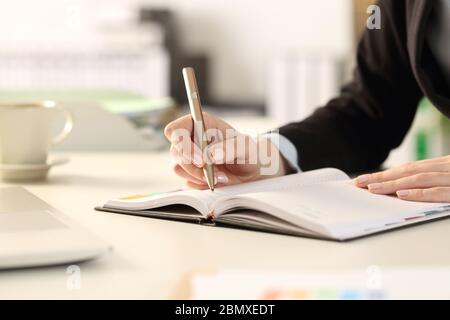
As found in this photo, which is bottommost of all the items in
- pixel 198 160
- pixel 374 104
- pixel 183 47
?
pixel 198 160

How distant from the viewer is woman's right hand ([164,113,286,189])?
1046mm

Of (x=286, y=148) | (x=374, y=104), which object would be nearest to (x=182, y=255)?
(x=286, y=148)

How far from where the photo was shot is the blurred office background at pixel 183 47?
4348 millimetres

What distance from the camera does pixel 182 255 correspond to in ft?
2.47

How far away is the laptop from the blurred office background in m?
3.42

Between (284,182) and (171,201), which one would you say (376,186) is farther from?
(171,201)

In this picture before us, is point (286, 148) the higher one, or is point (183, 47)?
point (183, 47)

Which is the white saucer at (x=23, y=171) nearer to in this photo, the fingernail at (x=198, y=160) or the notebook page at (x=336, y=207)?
the fingernail at (x=198, y=160)

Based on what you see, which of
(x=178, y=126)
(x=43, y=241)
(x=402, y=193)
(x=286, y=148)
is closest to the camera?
(x=43, y=241)

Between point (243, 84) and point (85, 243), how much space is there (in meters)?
3.81

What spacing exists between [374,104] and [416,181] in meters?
0.52

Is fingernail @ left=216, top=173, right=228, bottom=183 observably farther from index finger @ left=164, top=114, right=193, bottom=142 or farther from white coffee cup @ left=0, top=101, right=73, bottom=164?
white coffee cup @ left=0, top=101, right=73, bottom=164

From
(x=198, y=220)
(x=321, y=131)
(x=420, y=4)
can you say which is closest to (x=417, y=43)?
(x=420, y=4)

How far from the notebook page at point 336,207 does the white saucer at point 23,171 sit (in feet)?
1.65
